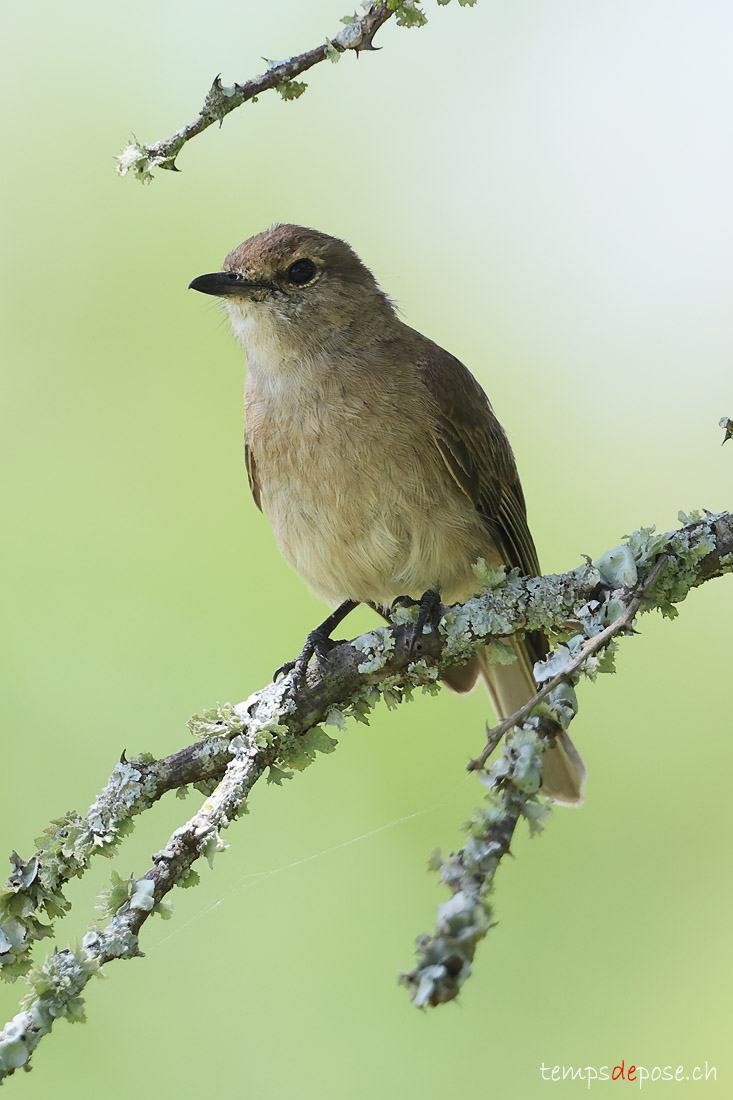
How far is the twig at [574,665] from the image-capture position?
168 cm

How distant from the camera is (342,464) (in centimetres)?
338

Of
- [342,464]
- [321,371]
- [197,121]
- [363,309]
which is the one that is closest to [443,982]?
[197,121]

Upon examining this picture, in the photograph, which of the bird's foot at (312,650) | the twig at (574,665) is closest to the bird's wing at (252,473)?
the bird's foot at (312,650)

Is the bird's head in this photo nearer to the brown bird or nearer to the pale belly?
the brown bird

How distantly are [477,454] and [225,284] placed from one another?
1.02 metres

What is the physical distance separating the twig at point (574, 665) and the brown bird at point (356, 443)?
3.57ft

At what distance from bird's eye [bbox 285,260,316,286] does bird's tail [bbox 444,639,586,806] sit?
1.43 metres

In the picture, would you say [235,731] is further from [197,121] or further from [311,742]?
→ [197,121]

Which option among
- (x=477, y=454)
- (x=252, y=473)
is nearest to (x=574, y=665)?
(x=477, y=454)

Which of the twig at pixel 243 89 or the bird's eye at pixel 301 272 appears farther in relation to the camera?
the bird's eye at pixel 301 272

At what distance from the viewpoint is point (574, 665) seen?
1.95 meters

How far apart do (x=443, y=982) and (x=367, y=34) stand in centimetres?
161

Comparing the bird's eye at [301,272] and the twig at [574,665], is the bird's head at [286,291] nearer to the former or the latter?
the bird's eye at [301,272]

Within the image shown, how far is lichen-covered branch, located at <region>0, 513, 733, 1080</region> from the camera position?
1.60 metres
